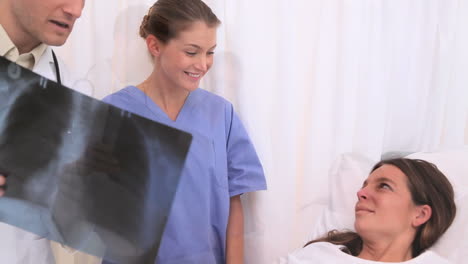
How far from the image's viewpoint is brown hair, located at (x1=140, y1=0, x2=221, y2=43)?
0.99 metres

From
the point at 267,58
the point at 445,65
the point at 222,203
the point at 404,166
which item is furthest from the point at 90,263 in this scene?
the point at 445,65

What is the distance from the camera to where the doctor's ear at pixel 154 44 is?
1.00 metres

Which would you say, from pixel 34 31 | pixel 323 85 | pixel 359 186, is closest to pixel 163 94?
pixel 34 31

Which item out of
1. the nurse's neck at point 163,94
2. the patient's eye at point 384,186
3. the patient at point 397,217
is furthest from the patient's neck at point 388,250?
the nurse's neck at point 163,94

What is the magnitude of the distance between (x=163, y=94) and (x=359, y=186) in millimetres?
573

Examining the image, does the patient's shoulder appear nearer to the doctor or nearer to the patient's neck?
the patient's neck

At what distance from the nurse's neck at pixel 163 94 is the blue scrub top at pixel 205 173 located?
0.04ft

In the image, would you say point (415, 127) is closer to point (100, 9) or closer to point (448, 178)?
point (448, 178)

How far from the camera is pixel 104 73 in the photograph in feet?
3.36

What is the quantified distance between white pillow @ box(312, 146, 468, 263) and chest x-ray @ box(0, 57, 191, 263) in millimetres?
622

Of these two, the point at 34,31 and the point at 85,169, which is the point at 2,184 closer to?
the point at 85,169

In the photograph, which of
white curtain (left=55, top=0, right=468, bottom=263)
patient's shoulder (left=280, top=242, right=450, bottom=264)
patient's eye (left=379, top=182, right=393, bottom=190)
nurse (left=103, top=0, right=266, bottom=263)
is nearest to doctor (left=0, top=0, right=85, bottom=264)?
nurse (left=103, top=0, right=266, bottom=263)

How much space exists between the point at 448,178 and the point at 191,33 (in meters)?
0.73

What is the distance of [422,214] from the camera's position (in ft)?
3.87
